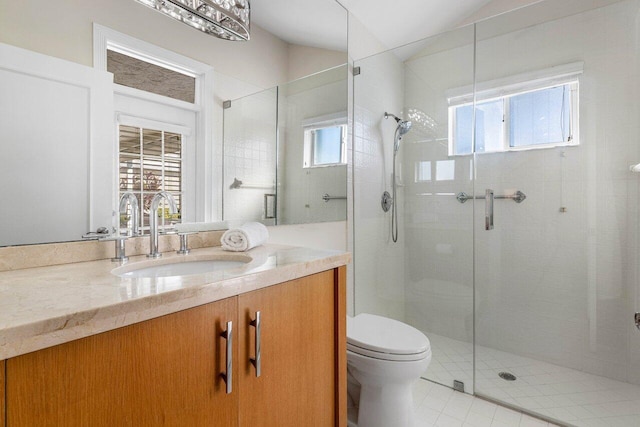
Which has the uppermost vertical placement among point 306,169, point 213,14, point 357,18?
point 357,18

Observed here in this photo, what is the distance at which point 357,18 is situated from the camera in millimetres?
2316

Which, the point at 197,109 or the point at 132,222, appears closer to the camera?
the point at 132,222

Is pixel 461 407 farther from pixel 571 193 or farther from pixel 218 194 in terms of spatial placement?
pixel 218 194

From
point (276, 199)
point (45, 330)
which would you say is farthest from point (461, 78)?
point (45, 330)

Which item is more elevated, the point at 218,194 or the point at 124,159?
the point at 124,159

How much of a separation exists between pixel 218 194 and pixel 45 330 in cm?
92

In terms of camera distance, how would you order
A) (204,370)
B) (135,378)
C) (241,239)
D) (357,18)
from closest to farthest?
(135,378) < (204,370) < (241,239) < (357,18)

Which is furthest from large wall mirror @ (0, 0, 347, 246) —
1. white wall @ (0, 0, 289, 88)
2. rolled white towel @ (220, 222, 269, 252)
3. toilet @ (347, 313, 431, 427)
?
toilet @ (347, 313, 431, 427)

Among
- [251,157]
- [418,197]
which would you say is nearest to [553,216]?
[418,197]

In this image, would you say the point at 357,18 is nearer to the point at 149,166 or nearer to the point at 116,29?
the point at 116,29

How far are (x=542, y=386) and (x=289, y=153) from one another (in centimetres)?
198

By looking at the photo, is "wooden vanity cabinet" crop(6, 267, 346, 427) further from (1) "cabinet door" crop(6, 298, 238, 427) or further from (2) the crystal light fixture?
(2) the crystal light fixture

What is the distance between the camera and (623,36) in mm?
1785

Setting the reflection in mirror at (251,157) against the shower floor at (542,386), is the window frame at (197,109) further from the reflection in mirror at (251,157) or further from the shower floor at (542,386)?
the shower floor at (542,386)
